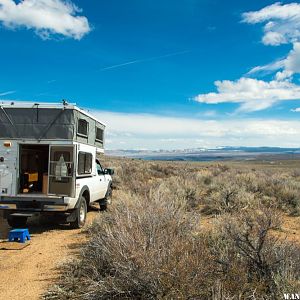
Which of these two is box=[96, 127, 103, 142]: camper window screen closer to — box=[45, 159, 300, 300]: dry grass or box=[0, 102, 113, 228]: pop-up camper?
box=[0, 102, 113, 228]: pop-up camper

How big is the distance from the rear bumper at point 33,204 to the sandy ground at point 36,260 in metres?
0.64

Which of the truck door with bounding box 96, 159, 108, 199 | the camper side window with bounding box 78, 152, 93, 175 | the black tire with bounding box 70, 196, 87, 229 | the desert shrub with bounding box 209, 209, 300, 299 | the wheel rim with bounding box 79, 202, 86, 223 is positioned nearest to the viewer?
the desert shrub with bounding box 209, 209, 300, 299

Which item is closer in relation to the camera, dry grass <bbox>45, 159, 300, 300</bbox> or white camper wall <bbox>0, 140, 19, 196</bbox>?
dry grass <bbox>45, 159, 300, 300</bbox>

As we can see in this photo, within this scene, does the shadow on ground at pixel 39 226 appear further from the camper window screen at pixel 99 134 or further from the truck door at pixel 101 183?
the camper window screen at pixel 99 134

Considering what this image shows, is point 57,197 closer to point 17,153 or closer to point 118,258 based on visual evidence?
point 17,153

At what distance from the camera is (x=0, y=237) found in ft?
30.7

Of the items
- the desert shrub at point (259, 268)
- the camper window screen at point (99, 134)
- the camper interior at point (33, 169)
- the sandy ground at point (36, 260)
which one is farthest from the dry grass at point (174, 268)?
the camper window screen at point (99, 134)

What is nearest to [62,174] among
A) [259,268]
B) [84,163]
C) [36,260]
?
[84,163]

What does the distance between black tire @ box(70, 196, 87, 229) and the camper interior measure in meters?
1.10

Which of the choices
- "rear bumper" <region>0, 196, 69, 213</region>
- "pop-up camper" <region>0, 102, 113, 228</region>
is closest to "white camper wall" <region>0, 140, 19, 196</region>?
"pop-up camper" <region>0, 102, 113, 228</region>

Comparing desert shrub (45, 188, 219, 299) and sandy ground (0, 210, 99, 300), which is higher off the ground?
desert shrub (45, 188, 219, 299)

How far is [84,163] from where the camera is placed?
10.7m

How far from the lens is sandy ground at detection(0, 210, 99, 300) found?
5734 mm

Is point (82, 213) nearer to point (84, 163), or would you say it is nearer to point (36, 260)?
point (84, 163)
